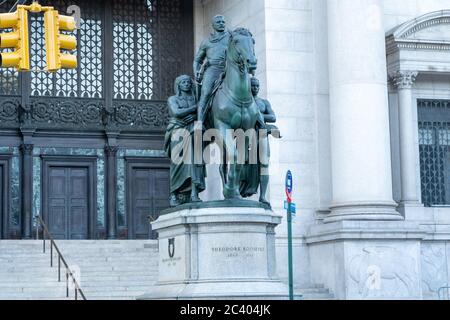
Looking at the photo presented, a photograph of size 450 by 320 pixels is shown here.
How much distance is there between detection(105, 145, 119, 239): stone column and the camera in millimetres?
29688

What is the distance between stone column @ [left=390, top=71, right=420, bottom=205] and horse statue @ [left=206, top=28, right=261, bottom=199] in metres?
9.81

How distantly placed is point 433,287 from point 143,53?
10618mm

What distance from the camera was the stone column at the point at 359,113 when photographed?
81.3 ft

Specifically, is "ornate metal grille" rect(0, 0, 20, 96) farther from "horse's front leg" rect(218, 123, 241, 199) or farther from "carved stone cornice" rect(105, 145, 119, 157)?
"horse's front leg" rect(218, 123, 241, 199)

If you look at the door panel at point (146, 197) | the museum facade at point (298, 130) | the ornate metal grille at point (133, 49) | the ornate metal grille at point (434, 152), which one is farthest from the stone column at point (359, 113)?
the ornate metal grille at point (133, 49)

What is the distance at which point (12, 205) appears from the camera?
29094 millimetres

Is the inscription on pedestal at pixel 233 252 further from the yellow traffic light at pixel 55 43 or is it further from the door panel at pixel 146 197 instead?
the door panel at pixel 146 197

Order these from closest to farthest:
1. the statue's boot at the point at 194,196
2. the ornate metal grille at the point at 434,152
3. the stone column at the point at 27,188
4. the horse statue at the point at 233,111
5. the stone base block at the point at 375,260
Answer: the horse statue at the point at 233,111
the statue's boot at the point at 194,196
the stone base block at the point at 375,260
the ornate metal grille at the point at 434,152
the stone column at the point at 27,188

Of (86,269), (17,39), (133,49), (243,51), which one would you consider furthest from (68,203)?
(243,51)

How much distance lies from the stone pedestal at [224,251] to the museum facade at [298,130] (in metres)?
6.97

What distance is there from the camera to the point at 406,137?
26.7 meters

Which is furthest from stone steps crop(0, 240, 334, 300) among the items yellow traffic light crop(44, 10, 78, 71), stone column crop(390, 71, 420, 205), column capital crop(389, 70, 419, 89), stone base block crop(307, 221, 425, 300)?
yellow traffic light crop(44, 10, 78, 71)
